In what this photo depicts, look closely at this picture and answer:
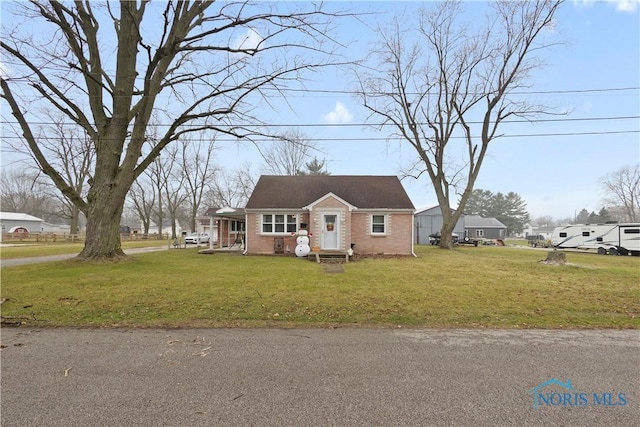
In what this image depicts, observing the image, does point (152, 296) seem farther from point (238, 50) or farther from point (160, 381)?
point (238, 50)

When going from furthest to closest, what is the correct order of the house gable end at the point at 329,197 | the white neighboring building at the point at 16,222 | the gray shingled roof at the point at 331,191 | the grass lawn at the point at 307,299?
the white neighboring building at the point at 16,222, the gray shingled roof at the point at 331,191, the house gable end at the point at 329,197, the grass lawn at the point at 307,299

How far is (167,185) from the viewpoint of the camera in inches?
1962

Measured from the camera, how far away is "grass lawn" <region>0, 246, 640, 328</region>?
5590 mm

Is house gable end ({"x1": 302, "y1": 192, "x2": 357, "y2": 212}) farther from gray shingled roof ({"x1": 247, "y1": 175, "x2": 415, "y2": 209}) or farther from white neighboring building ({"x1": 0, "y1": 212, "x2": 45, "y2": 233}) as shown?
white neighboring building ({"x1": 0, "y1": 212, "x2": 45, "y2": 233})

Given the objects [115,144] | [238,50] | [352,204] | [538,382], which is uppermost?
[238,50]

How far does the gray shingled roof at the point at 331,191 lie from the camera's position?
732 inches

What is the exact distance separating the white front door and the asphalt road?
491 inches

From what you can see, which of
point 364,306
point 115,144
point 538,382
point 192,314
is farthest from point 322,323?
point 115,144

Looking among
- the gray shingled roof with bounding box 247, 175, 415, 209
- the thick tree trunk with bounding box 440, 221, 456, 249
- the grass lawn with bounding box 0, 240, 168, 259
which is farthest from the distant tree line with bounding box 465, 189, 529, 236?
the grass lawn with bounding box 0, 240, 168, 259

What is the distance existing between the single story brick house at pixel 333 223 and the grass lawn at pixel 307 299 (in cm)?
675

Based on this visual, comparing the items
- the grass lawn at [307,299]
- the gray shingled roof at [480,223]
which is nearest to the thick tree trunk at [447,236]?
the grass lawn at [307,299]

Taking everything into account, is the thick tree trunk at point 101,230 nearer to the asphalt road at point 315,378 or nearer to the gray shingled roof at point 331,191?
the gray shingled roof at point 331,191

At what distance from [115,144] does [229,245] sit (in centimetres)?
1245

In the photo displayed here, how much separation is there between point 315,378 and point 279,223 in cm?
1533
